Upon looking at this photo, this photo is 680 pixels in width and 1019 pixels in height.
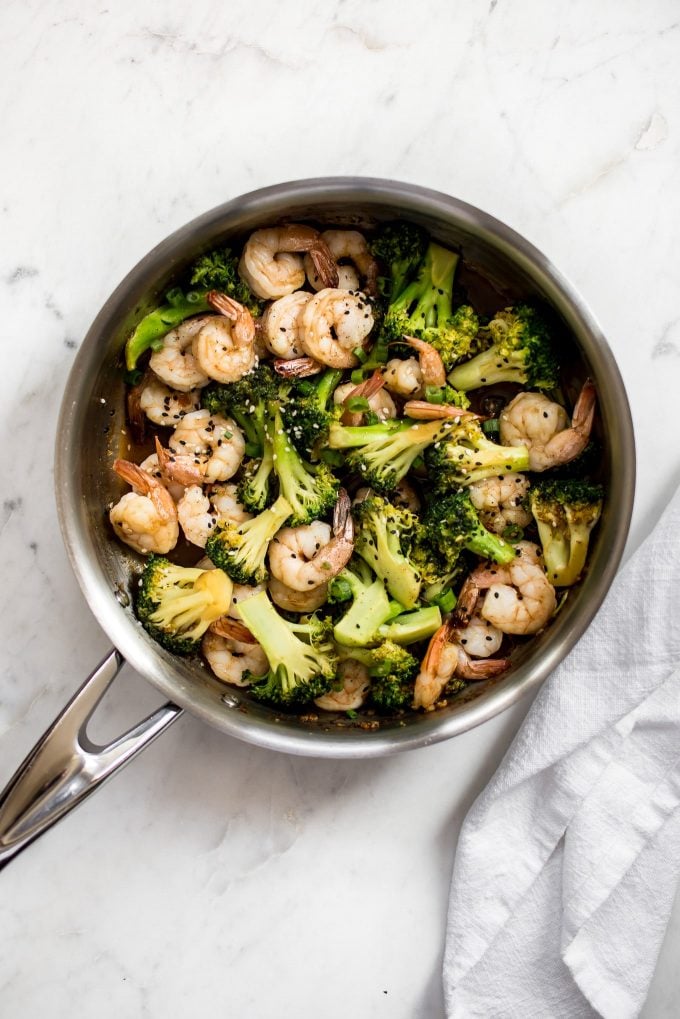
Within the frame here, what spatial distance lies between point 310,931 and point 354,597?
0.97 meters

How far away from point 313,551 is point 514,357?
664 mm

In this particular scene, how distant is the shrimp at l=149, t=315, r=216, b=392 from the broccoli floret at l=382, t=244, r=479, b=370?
1.48 ft

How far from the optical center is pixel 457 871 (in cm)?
221

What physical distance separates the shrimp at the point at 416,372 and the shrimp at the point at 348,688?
2.21 ft

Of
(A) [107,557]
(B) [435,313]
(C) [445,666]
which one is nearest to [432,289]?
(B) [435,313]

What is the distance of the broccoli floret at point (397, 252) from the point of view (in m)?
2.00

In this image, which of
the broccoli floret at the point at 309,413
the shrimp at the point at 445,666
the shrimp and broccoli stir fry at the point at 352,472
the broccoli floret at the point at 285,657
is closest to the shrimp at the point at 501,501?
the shrimp and broccoli stir fry at the point at 352,472

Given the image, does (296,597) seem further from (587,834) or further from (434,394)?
(587,834)

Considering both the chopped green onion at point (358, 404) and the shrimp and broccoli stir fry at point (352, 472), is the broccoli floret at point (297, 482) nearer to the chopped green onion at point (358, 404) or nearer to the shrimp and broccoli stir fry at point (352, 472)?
the shrimp and broccoli stir fry at point (352, 472)

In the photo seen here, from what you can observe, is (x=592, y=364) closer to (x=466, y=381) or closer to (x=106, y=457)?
(x=466, y=381)

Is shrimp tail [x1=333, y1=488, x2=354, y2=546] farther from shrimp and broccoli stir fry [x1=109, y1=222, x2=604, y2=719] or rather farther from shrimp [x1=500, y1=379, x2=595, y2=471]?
shrimp [x1=500, y1=379, x2=595, y2=471]

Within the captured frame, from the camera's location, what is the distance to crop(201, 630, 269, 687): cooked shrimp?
6.88ft

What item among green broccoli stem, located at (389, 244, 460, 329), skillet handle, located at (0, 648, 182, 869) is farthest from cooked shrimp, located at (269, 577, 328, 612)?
green broccoli stem, located at (389, 244, 460, 329)

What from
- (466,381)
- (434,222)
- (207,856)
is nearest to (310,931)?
(207,856)
